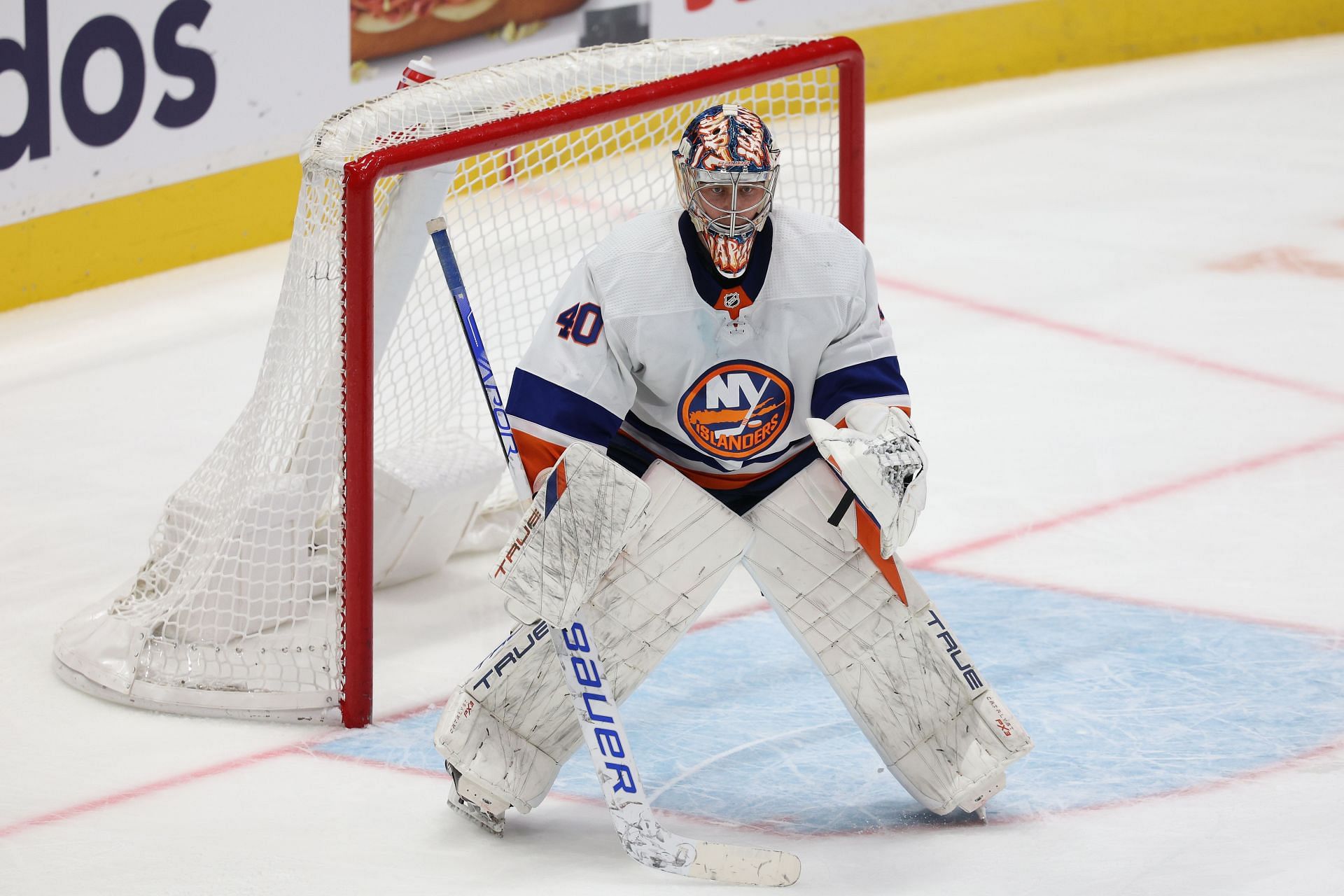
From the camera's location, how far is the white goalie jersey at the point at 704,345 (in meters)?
2.60

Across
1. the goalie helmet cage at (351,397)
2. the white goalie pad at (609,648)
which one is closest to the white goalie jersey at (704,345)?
the white goalie pad at (609,648)

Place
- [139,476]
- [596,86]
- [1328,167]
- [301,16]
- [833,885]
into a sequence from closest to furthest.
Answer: [833,885], [596,86], [139,476], [301,16], [1328,167]

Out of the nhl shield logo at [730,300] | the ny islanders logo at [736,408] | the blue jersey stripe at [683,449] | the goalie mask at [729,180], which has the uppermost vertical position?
the goalie mask at [729,180]

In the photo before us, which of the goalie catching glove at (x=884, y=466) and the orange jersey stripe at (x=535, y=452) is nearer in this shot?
the goalie catching glove at (x=884, y=466)

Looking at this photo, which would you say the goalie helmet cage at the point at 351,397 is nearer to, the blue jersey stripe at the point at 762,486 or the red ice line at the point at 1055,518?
the red ice line at the point at 1055,518

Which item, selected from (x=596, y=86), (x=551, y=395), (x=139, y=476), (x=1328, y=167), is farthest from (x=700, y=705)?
(x=1328, y=167)

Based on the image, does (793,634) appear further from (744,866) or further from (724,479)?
(744,866)

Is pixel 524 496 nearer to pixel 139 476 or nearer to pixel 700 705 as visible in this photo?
pixel 700 705

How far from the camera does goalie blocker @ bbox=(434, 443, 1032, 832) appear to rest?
2.67m

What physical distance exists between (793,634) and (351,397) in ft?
2.79

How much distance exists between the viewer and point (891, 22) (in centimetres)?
744

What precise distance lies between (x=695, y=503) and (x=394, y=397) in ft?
3.92

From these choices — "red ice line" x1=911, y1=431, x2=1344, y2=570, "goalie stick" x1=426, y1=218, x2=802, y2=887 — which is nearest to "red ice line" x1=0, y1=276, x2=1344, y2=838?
"red ice line" x1=911, y1=431, x2=1344, y2=570

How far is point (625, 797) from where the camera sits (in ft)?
8.70
